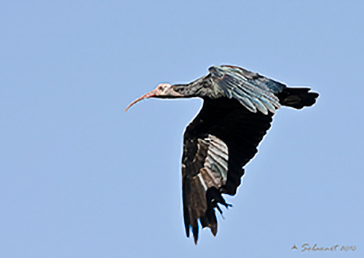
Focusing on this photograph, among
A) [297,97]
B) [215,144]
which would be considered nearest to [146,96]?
[215,144]

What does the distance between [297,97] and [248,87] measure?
2.16 metres

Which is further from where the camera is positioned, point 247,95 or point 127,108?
point 127,108

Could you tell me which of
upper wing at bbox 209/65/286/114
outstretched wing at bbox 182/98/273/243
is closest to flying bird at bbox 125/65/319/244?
outstretched wing at bbox 182/98/273/243

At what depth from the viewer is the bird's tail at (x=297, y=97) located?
2050 centimetres

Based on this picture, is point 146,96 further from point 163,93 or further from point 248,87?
point 248,87

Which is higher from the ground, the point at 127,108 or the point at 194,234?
the point at 127,108

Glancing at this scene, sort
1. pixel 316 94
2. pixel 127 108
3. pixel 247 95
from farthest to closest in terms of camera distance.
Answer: pixel 127 108
pixel 316 94
pixel 247 95

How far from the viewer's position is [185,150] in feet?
70.8

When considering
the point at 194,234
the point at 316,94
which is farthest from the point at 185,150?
the point at 316,94

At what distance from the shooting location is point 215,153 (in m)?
21.7

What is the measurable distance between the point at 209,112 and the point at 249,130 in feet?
3.34

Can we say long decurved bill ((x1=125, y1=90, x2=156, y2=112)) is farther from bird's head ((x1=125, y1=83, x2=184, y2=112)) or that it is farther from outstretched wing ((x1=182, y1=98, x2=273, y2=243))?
outstretched wing ((x1=182, y1=98, x2=273, y2=243))

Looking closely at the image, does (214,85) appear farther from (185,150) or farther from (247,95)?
(185,150)

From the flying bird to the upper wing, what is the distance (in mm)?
831
